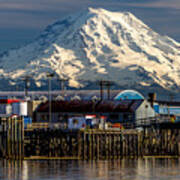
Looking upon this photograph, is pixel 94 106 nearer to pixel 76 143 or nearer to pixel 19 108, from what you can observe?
pixel 19 108

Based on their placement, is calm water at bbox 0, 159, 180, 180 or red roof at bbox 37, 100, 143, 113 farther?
red roof at bbox 37, 100, 143, 113

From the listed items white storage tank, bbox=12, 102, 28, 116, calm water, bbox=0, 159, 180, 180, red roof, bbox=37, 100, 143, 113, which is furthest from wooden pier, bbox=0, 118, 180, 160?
white storage tank, bbox=12, 102, 28, 116

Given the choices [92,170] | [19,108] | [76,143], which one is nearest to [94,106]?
[19,108]

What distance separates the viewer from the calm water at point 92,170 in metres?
77.7

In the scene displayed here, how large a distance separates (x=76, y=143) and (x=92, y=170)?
1840 centimetres

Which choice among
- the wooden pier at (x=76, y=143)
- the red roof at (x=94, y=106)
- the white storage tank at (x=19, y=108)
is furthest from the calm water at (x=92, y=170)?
the red roof at (x=94, y=106)

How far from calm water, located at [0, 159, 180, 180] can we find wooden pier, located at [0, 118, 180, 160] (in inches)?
175

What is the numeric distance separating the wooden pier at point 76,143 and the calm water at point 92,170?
4.44 meters

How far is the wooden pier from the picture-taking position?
96.9 meters

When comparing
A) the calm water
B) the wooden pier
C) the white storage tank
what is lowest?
the calm water

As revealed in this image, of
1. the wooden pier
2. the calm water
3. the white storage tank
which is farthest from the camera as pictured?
the white storage tank

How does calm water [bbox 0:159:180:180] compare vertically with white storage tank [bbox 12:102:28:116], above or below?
below

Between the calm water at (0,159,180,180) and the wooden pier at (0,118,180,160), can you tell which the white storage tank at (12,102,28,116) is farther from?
the calm water at (0,159,180,180)

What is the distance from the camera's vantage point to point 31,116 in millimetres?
→ 147375
